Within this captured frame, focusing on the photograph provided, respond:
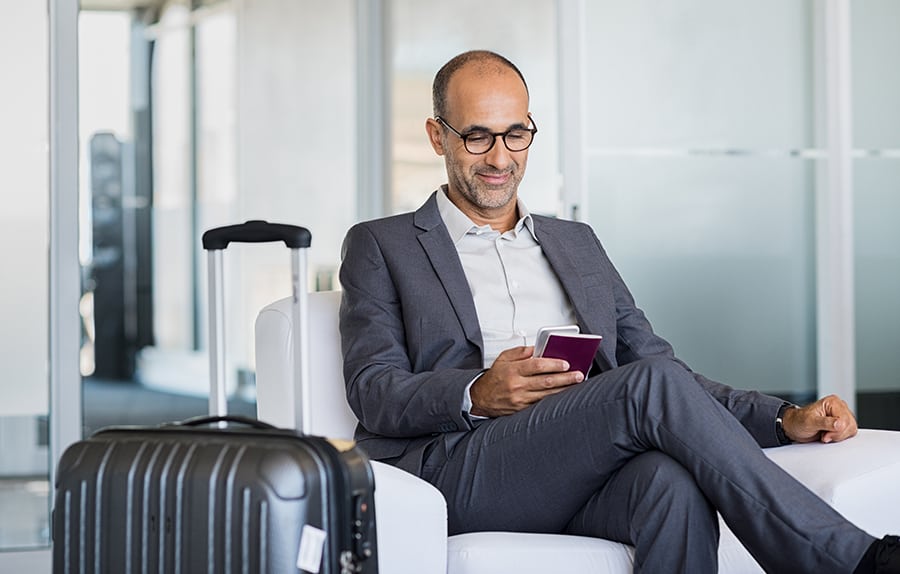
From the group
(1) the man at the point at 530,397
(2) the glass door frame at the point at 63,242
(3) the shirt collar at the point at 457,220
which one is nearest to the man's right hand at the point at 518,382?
(1) the man at the point at 530,397

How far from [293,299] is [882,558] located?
89 centimetres

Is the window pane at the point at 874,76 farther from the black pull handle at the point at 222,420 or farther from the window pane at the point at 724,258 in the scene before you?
the black pull handle at the point at 222,420

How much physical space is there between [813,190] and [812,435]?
2445 millimetres

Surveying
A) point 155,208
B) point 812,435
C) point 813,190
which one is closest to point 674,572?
point 812,435

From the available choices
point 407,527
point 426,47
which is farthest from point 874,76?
point 407,527

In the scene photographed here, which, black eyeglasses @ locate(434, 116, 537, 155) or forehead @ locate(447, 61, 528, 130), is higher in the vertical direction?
forehead @ locate(447, 61, 528, 130)

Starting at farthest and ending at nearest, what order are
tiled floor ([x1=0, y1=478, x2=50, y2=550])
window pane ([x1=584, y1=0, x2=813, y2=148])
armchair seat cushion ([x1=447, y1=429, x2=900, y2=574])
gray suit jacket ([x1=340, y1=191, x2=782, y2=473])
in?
window pane ([x1=584, y1=0, x2=813, y2=148]) → tiled floor ([x1=0, y1=478, x2=50, y2=550]) → gray suit jacket ([x1=340, y1=191, x2=782, y2=473]) → armchair seat cushion ([x1=447, y1=429, x2=900, y2=574])

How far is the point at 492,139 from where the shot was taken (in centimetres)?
242

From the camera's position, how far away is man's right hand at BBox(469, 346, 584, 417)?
6.66ft

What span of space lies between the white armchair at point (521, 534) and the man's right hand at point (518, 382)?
0.22m

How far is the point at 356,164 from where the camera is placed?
19.7 ft

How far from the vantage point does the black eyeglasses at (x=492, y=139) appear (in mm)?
2414

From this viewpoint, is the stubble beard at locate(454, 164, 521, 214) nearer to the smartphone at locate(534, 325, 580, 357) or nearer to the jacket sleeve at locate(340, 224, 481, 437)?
the jacket sleeve at locate(340, 224, 481, 437)

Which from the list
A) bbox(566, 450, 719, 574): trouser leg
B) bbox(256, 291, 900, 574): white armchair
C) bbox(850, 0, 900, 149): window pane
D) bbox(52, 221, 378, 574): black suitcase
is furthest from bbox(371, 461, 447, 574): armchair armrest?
bbox(850, 0, 900, 149): window pane
